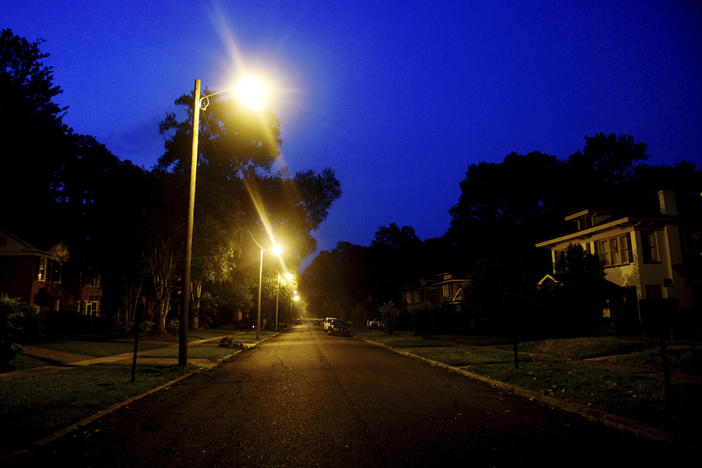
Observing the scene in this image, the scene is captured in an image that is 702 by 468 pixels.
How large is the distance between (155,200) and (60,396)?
2302 centimetres

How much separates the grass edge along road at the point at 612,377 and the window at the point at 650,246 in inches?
451

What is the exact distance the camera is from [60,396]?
32.2 feet

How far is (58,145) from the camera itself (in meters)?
43.8

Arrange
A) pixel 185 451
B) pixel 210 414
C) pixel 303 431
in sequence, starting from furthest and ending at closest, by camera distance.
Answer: pixel 210 414 → pixel 303 431 → pixel 185 451

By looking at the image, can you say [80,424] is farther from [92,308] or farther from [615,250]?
[92,308]

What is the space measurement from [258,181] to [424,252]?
50.4m

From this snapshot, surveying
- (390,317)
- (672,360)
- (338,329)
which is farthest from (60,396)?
(338,329)

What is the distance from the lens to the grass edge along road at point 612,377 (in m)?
7.80

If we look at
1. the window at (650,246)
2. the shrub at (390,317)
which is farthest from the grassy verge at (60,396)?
the shrub at (390,317)

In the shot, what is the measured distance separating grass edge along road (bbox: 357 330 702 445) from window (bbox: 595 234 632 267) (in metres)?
11.7

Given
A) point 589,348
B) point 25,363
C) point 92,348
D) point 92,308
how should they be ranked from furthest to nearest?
point 92,308, point 92,348, point 589,348, point 25,363

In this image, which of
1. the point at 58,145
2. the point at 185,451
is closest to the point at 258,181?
the point at 58,145

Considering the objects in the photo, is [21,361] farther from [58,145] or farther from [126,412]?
[58,145]

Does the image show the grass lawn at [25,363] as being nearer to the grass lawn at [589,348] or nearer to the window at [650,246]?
the grass lawn at [589,348]
